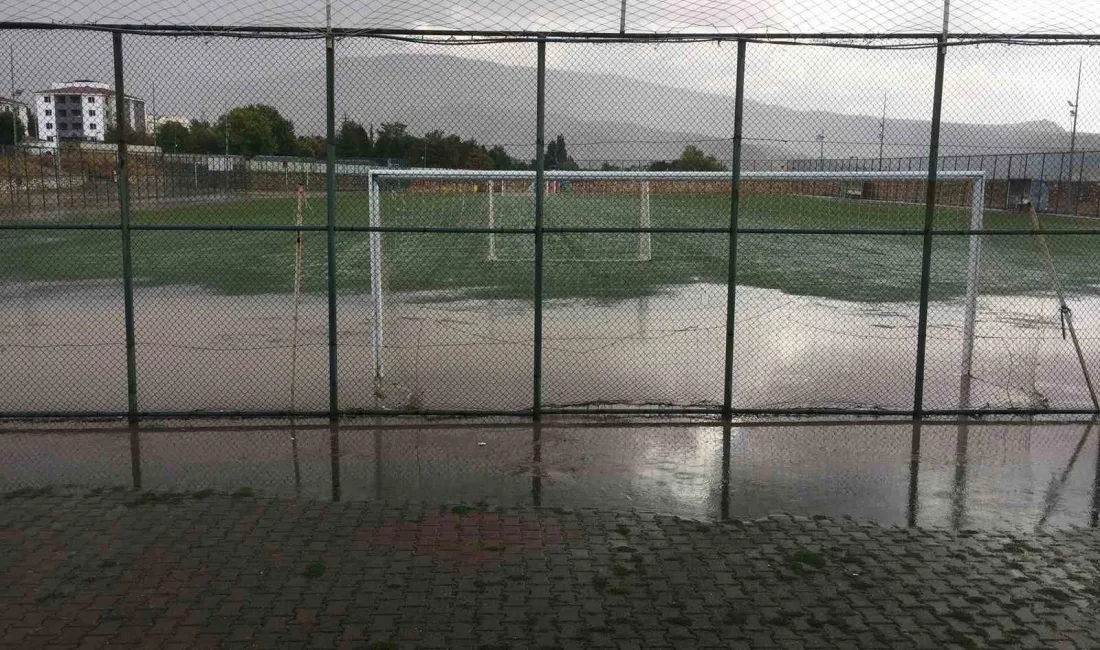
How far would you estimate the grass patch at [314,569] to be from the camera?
5195 millimetres

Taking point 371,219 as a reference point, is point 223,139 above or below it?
above

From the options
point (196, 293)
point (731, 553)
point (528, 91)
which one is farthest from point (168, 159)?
point (196, 293)

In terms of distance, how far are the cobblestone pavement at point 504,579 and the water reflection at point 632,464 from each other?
0.32m

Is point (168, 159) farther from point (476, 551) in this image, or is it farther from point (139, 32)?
point (476, 551)

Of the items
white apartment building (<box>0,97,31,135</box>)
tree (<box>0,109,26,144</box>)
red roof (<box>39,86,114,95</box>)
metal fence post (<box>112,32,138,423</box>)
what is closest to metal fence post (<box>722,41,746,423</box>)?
metal fence post (<box>112,32,138,423</box>)

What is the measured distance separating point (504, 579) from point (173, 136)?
5576mm

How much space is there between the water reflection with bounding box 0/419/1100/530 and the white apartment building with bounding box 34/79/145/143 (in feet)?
8.49

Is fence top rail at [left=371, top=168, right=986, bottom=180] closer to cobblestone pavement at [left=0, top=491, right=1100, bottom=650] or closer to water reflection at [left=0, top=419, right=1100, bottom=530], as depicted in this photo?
water reflection at [left=0, top=419, right=1100, bottom=530]

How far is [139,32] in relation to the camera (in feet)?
25.2

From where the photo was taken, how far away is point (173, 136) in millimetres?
8742

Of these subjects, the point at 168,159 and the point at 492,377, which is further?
the point at 492,377

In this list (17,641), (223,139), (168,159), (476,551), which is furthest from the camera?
(168,159)

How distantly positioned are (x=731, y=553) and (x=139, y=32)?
5.88 meters

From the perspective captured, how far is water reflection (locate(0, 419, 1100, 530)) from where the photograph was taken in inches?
253
